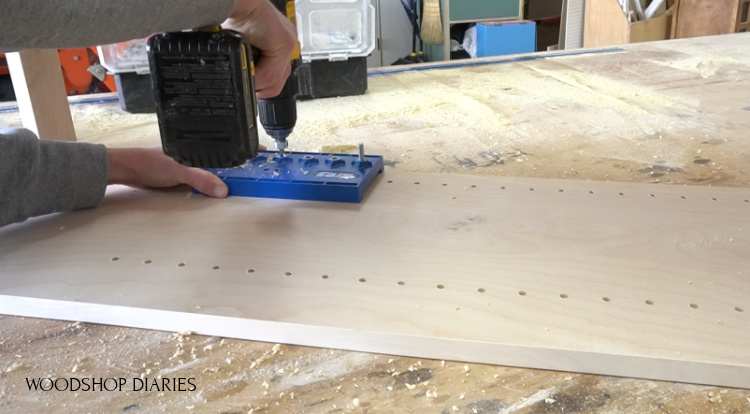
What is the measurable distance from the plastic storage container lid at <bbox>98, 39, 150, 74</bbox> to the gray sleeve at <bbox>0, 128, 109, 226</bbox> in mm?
765

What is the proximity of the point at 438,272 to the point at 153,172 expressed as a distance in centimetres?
53

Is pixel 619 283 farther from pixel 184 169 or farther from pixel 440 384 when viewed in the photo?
pixel 184 169

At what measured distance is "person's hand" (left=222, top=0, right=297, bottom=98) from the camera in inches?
30.0

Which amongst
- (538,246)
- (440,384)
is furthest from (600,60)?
(440,384)

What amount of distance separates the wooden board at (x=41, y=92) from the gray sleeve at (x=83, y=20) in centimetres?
75

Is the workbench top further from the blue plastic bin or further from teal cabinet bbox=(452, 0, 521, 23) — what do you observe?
teal cabinet bbox=(452, 0, 521, 23)

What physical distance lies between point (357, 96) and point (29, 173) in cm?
104

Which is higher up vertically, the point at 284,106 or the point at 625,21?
the point at 284,106

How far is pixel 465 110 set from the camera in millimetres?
1522

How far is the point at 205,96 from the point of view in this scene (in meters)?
0.77

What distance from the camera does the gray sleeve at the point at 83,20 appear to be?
0.52 metres

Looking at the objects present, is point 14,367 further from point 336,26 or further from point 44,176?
point 336,26

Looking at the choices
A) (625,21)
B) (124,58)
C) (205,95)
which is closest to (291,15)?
(205,95)

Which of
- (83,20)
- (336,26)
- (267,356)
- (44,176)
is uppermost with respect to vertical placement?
(83,20)
